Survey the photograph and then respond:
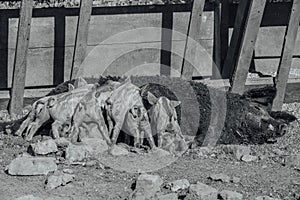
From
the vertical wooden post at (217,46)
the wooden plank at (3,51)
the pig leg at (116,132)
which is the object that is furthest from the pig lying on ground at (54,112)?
the vertical wooden post at (217,46)

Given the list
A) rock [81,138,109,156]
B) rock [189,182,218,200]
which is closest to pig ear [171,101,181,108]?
rock [81,138,109,156]

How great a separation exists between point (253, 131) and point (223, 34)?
2038 millimetres

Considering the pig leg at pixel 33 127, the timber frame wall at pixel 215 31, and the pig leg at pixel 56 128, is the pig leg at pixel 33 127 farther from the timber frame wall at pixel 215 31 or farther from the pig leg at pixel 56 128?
the timber frame wall at pixel 215 31

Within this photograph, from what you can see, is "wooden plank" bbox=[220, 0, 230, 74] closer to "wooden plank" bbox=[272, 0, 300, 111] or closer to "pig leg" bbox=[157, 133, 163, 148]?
"wooden plank" bbox=[272, 0, 300, 111]

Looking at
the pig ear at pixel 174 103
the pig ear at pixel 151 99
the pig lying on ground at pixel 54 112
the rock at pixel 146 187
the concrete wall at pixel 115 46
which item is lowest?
the rock at pixel 146 187

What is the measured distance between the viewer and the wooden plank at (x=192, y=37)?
8.38 metres

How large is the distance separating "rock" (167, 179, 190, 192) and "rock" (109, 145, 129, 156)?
0.95m

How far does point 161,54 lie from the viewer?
9.13 metres

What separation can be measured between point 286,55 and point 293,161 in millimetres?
1983

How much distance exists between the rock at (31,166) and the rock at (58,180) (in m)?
0.21

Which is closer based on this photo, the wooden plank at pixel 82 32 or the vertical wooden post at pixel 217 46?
the wooden plank at pixel 82 32

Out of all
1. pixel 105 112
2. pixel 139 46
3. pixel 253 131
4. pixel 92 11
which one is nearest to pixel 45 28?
pixel 92 11

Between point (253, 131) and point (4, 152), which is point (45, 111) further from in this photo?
point (253, 131)

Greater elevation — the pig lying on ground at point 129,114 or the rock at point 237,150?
the pig lying on ground at point 129,114
